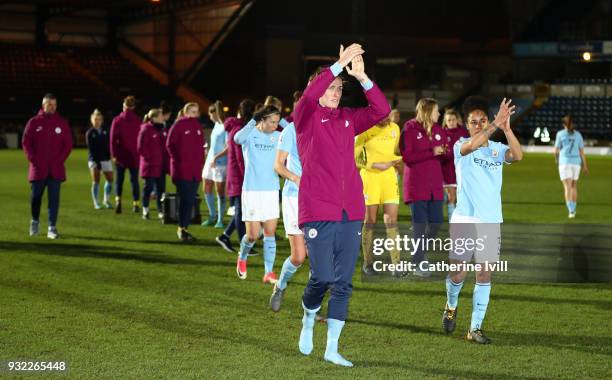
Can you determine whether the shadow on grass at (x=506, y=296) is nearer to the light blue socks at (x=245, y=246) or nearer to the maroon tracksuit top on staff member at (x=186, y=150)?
the light blue socks at (x=245, y=246)

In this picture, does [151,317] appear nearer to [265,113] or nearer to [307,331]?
[307,331]

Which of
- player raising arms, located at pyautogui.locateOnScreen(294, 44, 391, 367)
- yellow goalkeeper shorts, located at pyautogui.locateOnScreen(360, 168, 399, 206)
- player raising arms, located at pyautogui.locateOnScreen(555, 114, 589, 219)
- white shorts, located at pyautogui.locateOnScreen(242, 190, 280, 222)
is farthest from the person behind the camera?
player raising arms, located at pyautogui.locateOnScreen(555, 114, 589, 219)

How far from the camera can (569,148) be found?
18.8 metres

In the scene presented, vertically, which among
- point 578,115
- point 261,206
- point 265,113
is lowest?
point 261,206

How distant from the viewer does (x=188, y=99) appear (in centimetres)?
5438

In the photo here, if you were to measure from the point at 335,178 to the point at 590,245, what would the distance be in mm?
8504

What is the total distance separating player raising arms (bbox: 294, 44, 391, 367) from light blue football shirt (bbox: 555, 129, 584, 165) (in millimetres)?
12451

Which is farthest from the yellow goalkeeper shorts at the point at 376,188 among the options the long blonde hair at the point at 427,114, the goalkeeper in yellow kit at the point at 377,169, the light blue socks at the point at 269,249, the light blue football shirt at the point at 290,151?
the light blue football shirt at the point at 290,151

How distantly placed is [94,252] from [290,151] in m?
5.78

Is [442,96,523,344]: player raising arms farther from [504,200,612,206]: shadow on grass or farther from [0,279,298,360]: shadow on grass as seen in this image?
[504,200,612,206]: shadow on grass

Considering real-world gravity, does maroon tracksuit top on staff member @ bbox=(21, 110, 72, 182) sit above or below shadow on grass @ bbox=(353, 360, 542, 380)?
above

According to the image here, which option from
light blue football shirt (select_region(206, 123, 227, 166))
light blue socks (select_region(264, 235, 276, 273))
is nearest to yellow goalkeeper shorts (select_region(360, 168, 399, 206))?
light blue socks (select_region(264, 235, 276, 273))

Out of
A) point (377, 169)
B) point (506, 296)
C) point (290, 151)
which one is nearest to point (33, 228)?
point (377, 169)

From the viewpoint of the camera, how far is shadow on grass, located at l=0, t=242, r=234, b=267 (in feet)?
41.7
